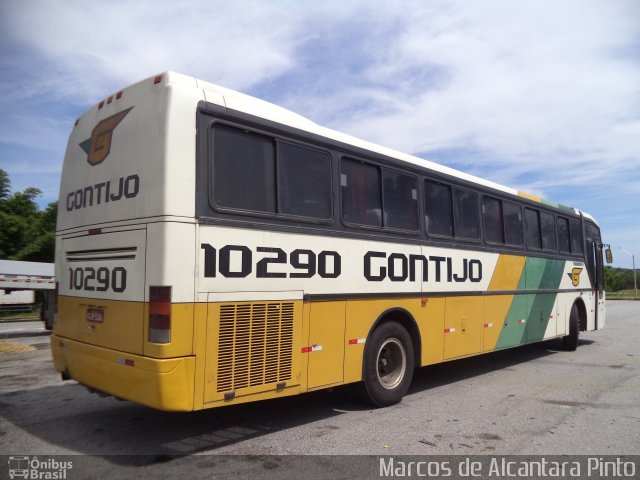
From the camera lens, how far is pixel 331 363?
221 inches

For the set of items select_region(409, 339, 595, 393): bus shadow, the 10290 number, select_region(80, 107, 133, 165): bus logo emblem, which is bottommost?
select_region(409, 339, 595, 393): bus shadow

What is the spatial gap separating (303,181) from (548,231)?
23.6 ft

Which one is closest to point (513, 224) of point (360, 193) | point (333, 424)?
point (360, 193)

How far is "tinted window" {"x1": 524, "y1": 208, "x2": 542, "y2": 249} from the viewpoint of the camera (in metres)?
9.91

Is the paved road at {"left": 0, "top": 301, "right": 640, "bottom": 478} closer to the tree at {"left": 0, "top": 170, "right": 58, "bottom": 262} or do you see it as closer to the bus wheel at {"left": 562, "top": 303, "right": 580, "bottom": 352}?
the bus wheel at {"left": 562, "top": 303, "right": 580, "bottom": 352}

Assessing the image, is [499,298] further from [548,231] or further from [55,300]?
[55,300]

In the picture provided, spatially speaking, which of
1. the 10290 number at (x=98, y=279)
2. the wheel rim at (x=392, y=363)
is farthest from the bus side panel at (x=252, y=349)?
the wheel rim at (x=392, y=363)

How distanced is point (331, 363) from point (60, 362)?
2.95 meters

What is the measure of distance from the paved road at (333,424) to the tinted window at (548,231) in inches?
123

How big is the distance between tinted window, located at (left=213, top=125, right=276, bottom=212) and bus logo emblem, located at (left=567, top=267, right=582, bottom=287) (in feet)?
29.3

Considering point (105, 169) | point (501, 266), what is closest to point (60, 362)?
point (105, 169)

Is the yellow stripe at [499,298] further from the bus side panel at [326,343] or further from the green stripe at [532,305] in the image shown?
the bus side panel at [326,343]

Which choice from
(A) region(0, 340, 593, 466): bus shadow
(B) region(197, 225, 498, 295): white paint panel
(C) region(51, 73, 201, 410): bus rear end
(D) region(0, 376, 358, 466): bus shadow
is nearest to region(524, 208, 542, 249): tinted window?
(B) region(197, 225, 498, 295): white paint panel

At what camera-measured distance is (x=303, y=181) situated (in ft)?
18.2
